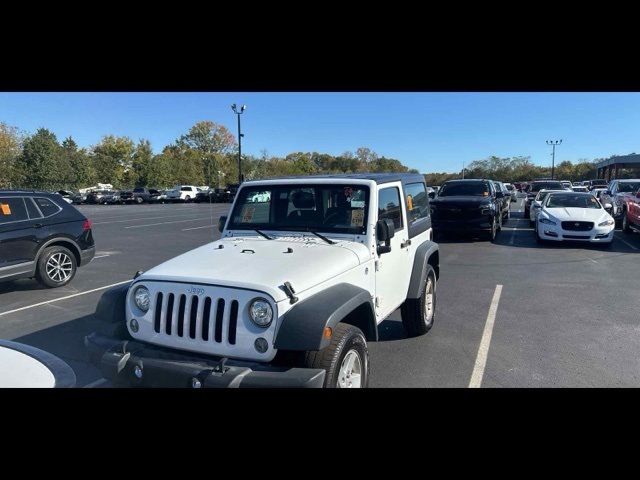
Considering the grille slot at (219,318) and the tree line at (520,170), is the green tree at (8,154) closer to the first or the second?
the grille slot at (219,318)

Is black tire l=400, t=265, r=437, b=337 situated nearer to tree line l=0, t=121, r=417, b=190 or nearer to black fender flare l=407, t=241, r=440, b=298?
black fender flare l=407, t=241, r=440, b=298

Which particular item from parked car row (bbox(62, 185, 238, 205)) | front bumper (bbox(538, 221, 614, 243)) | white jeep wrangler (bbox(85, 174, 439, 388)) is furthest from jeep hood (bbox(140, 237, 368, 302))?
parked car row (bbox(62, 185, 238, 205))

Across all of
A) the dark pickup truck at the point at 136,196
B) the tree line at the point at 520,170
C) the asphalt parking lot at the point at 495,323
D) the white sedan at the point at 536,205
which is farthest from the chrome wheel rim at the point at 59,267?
the tree line at the point at 520,170

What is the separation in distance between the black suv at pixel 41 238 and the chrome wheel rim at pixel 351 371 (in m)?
6.65

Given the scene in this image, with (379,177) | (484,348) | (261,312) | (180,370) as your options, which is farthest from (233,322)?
(484,348)

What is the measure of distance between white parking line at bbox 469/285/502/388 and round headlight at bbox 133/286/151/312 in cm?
284

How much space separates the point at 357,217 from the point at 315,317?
1470 mm

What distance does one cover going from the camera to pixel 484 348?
199 inches

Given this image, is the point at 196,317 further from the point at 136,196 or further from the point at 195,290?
the point at 136,196

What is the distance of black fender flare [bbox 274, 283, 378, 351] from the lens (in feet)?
9.52

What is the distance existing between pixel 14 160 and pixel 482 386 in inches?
1324

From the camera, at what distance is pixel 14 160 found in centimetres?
2969

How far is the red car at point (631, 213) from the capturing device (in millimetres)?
13656
